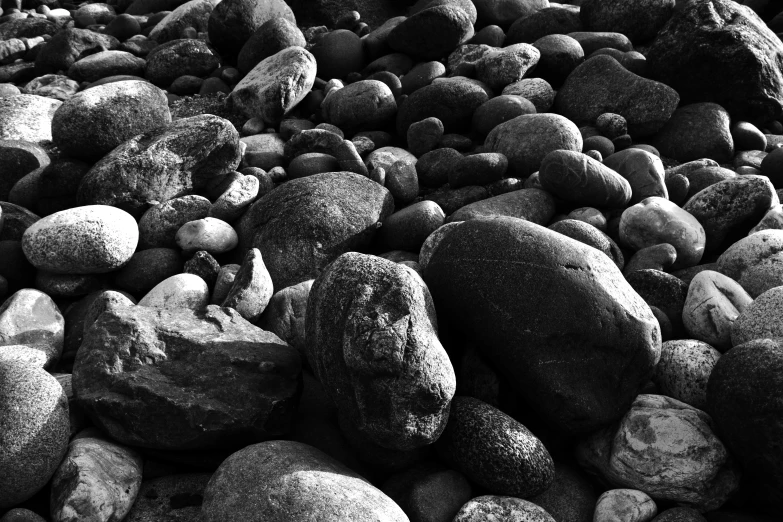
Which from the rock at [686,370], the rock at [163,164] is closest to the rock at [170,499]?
the rock at [686,370]

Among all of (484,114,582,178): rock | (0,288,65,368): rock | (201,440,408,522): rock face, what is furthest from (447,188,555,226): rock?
(0,288,65,368): rock

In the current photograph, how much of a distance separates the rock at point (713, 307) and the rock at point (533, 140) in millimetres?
2006

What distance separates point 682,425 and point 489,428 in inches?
40.0

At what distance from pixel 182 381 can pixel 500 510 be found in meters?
1.84

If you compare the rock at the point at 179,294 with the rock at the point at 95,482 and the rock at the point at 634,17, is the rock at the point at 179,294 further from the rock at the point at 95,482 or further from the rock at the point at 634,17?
the rock at the point at 634,17

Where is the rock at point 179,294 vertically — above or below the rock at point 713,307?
below

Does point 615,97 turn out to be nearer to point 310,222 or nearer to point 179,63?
point 310,222

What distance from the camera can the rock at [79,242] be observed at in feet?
17.7

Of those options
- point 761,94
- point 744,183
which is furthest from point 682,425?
point 761,94

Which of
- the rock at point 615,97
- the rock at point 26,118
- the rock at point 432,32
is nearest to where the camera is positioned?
the rock at point 615,97

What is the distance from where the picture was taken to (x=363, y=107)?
760 cm

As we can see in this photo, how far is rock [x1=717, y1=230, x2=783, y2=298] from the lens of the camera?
492 cm

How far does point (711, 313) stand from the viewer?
Answer: 180 inches

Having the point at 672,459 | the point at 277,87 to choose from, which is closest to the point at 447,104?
the point at 277,87
